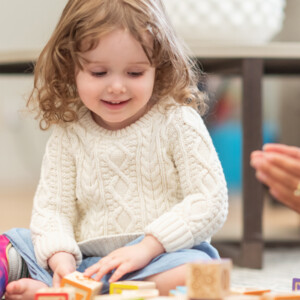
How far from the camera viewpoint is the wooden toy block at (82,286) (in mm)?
823

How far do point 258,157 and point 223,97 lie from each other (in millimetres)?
2129

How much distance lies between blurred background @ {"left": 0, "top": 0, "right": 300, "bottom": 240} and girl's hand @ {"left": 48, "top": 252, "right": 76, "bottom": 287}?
3.18 ft

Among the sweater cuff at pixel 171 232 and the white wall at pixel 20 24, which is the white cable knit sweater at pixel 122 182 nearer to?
the sweater cuff at pixel 171 232

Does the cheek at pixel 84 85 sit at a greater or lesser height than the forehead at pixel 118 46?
lesser

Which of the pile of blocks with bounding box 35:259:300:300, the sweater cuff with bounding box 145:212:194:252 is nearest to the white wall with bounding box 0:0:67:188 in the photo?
the sweater cuff with bounding box 145:212:194:252

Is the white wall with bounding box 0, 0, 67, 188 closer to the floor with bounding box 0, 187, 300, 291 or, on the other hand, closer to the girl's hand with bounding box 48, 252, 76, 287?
the floor with bounding box 0, 187, 300, 291

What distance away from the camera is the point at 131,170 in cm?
108

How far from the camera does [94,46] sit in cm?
100

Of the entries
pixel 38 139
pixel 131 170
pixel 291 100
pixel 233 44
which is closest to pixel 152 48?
pixel 131 170

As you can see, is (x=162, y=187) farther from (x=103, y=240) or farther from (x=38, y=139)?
(x=38, y=139)

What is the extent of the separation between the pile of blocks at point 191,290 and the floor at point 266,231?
365 mm

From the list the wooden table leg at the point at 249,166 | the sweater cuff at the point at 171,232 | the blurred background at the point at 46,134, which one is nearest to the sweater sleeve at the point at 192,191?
the sweater cuff at the point at 171,232

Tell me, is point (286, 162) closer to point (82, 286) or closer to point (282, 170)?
point (282, 170)

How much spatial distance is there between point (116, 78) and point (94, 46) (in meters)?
0.06
